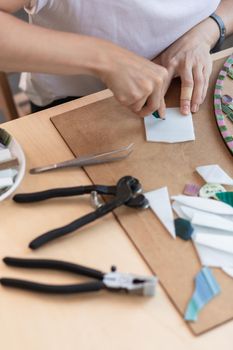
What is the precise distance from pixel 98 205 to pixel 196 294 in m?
0.17

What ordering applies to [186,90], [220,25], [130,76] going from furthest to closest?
[220,25] < [186,90] < [130,76]

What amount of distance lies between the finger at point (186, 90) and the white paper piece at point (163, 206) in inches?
6.6

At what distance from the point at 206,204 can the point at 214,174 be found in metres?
0.05

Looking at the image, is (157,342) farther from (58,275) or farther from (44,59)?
(44,59)

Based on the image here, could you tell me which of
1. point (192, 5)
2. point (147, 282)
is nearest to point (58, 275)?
point (147, 282)

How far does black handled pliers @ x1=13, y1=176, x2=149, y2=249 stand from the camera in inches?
23.1

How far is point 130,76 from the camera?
2.15ft

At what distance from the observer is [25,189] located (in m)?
0.65

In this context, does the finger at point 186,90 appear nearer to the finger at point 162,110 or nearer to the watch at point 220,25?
the finger at point 162,110

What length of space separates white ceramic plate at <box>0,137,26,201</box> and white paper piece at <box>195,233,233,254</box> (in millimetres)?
254

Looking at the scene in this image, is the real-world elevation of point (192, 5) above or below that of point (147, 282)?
above

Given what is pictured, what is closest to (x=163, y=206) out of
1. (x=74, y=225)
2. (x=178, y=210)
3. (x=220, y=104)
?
(x=178, y=210)

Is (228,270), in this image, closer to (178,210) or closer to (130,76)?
(178,210)

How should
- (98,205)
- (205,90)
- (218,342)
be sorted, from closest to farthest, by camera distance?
(218,342)
(98,205)
(205,90)
